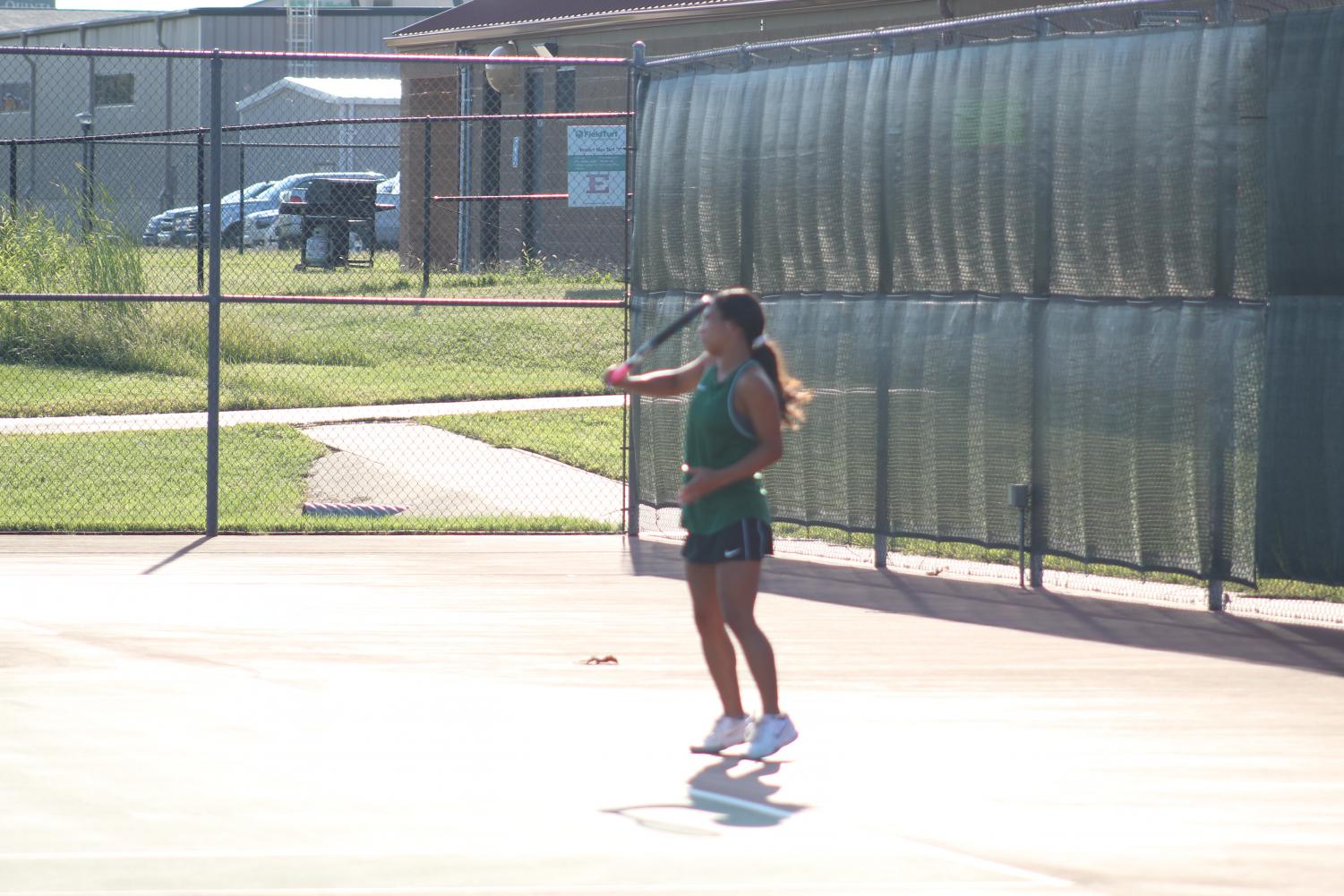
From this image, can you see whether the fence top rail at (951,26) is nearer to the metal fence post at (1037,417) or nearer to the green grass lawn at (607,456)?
the metal fence post at (1037,417)

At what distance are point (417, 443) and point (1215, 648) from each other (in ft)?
24.8

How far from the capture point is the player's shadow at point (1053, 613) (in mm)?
8453

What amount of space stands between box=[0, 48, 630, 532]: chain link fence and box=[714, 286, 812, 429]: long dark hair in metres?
4.81

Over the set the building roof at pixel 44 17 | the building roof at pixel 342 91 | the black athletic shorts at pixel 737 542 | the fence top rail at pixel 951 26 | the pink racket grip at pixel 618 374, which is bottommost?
the black athletic shorts at pixel 737 542

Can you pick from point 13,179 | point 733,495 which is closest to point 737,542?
point 733,495

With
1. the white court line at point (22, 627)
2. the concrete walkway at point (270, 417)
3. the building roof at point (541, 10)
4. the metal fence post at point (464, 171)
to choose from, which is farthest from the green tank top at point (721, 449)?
the building roof at point (541, 10)

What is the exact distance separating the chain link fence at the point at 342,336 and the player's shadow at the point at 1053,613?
2.00m

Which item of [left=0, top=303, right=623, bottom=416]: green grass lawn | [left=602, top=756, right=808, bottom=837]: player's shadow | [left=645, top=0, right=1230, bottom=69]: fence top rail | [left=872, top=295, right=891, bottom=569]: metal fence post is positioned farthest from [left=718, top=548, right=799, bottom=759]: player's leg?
[left=0, top=303, right=623, bottom=416]: green grass lawn

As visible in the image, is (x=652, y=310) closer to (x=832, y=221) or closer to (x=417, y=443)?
(x=832, y=221)

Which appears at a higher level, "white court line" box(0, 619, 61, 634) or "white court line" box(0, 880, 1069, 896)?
"white court line" box(0, 619, 61, 634)

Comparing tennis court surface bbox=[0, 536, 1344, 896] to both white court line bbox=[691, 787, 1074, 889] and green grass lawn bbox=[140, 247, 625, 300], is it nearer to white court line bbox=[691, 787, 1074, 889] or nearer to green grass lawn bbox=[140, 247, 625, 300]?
white court line bbox=[691, 787, 1074, 889]

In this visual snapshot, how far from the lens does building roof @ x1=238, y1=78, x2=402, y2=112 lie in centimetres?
3478

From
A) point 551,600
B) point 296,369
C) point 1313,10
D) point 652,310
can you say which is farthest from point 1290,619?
point 296,369

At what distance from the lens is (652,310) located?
38.3 feet
